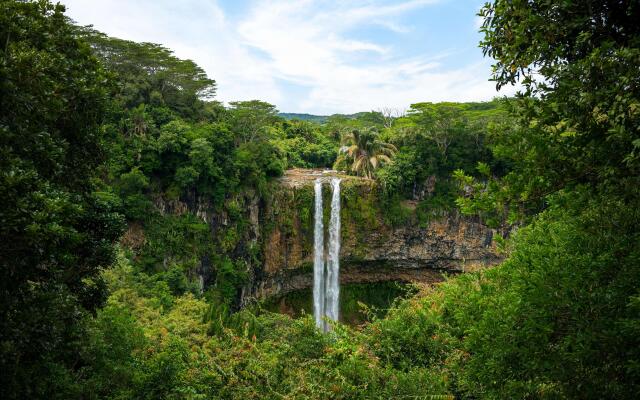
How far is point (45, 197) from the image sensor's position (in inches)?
181

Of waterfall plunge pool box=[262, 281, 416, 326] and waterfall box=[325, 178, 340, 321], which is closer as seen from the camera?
waterfall box=[325, 178, 340, 321]

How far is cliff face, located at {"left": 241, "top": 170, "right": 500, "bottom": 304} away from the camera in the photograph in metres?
23.5

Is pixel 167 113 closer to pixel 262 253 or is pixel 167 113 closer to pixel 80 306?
pixel 262 253

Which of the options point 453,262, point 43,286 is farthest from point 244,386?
point 453,262

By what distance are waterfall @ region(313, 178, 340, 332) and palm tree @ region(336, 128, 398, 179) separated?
2174 mm

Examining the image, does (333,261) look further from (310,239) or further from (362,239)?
(362,239)

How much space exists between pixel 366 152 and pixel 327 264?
6.99 m

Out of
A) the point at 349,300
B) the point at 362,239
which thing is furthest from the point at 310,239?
the point at 349,300

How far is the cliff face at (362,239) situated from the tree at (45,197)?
1627 cm

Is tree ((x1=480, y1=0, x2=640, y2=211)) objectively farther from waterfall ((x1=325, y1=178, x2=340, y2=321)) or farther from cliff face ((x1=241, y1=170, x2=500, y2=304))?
waterfall ((x1=325, y1=178, x2=340, y2=321))

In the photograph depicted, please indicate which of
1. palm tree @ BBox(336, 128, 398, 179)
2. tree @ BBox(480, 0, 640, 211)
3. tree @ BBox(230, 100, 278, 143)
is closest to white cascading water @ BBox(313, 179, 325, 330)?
palm tree @ BBox(336, 128, 398, 179)

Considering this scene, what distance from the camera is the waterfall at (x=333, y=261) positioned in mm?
24219

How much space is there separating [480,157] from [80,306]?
23248 millimetres

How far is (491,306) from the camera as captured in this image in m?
5.23
